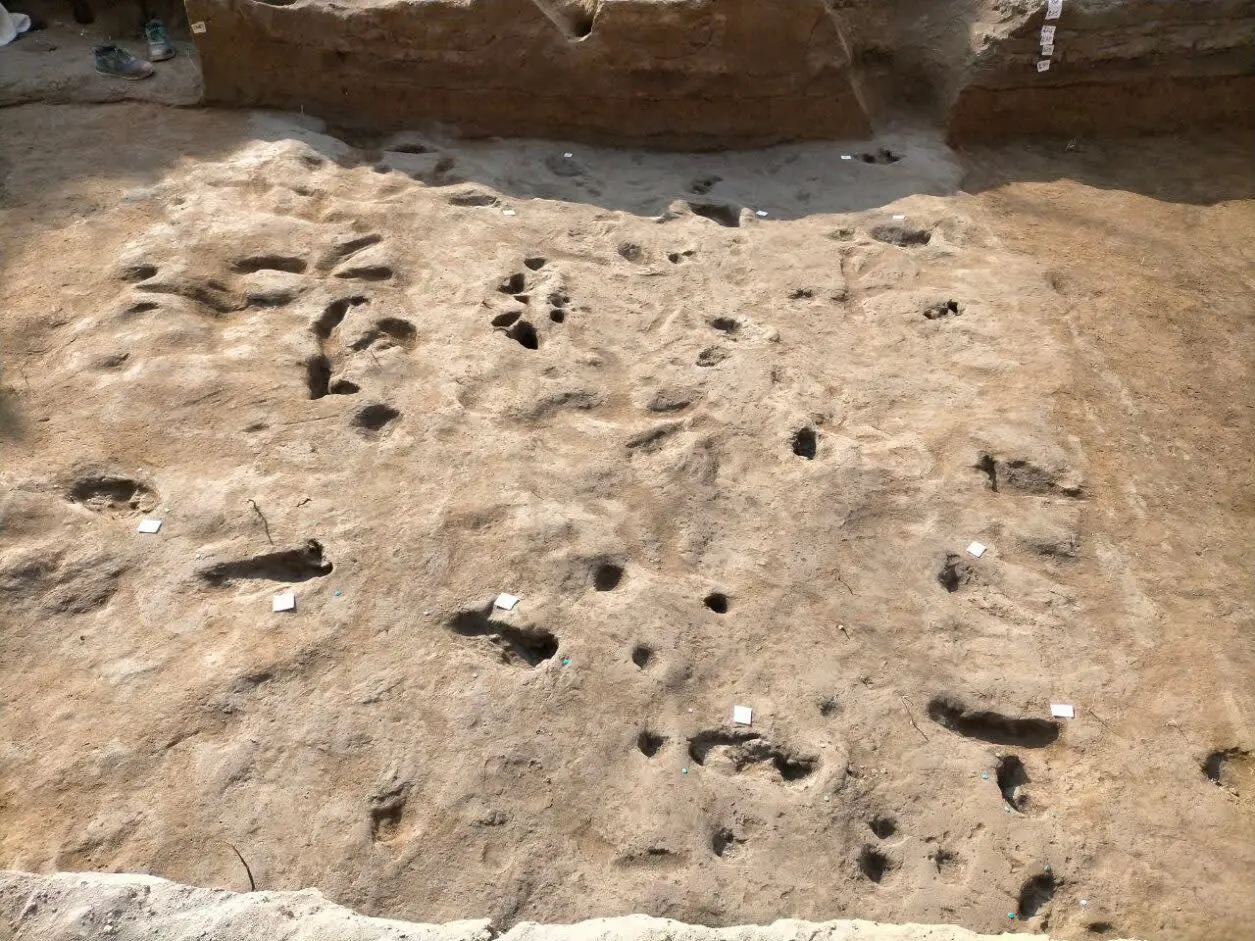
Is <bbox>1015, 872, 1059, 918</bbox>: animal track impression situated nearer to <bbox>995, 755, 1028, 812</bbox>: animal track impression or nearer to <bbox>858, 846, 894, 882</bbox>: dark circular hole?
<bbox>995, 755, 1028, 812</bbox>: animal track impression

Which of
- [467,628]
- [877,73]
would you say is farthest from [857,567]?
[877,73]

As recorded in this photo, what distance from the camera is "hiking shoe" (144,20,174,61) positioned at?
6410 mm

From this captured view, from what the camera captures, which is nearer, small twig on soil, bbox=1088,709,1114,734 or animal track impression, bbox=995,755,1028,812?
animal track impression, bbox=995,755,1028,812

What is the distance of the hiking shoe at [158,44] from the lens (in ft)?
21.0

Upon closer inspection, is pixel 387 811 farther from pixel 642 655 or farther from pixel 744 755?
pixel 744 755

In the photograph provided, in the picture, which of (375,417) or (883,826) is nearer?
(883,826)

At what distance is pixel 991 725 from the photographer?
293 cm

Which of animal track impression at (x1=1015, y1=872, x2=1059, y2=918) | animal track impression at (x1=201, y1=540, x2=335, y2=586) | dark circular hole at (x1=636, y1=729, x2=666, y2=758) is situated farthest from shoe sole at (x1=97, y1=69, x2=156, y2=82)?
animal track impression at (x1=1015, y1=872, x2=1059, y2=918)

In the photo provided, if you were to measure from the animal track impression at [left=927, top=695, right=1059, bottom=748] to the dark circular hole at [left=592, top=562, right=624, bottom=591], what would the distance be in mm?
973

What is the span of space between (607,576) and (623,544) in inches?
4.8

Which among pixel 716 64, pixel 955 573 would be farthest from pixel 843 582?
pixel 716 64

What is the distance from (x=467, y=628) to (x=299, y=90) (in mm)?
3752

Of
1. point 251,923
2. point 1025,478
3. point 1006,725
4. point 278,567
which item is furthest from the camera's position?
point 1025,478

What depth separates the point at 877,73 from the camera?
5.81 meters
